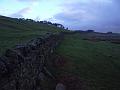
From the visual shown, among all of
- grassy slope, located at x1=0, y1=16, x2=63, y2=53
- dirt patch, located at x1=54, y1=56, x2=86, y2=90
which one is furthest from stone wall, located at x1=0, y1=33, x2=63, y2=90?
dirt patch, located at x1=54, y1=56, x2=86, y2=90

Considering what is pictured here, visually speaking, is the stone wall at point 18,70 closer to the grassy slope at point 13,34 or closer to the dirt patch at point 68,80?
the grassy slope at point 13,34

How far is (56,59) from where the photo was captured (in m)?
Result: 32.4

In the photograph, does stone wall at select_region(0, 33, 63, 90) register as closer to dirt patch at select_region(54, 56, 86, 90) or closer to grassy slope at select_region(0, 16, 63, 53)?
grassy slope at select_region(0, 16, 63, 53)

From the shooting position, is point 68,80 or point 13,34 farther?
point 13,34

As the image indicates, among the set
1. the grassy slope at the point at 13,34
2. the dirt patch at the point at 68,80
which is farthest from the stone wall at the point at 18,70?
the dirt patch at the point at 68,80

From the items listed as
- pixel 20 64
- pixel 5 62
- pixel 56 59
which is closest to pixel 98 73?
pixel 56 59

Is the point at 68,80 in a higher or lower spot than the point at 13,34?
lower

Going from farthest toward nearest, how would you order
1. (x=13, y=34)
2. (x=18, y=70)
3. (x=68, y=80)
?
(x=13, y=34) → (x=68, y=80) → (x=18, y=70)

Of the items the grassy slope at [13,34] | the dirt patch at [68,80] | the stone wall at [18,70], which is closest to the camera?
the stone wall at [18,70]

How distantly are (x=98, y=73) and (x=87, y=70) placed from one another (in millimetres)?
1341

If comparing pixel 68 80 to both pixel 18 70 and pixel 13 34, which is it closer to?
pixel 18 70

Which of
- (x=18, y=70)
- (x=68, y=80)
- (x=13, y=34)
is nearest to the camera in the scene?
(x=18, y=70)

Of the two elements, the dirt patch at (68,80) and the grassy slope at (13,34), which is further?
the grassy slope at (13,34)

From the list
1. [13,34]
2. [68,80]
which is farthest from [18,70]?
[13,34]
